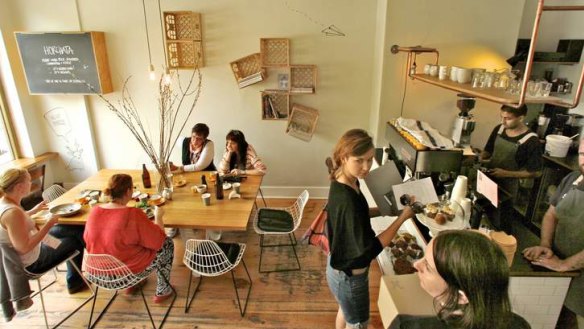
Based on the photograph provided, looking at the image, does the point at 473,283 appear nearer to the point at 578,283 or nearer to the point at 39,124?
the point at 578,283

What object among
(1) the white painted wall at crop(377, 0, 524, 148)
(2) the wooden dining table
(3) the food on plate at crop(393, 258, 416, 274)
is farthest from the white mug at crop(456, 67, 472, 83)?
(2) the wooden dining table

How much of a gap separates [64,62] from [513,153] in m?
4.76

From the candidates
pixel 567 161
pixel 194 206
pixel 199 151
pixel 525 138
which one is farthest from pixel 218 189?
pixel 567 161

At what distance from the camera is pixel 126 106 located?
4.21 m

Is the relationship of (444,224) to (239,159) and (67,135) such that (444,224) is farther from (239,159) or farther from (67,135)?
(67,135)

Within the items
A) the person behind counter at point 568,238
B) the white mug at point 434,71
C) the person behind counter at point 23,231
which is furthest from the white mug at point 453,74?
the person behind counter at point 23,231

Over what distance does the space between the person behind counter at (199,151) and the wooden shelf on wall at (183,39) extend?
0.95 metres

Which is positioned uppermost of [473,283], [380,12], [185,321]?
[380,12]

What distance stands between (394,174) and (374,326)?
1156 mm

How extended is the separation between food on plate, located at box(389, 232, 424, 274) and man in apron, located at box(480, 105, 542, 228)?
2.68 ft

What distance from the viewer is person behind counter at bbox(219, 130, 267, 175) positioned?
3420 millimetres

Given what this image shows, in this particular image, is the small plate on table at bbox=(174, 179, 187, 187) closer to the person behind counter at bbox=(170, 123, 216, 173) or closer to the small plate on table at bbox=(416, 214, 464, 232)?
the person behind counter at bbox=(170, 123, 216, 173)

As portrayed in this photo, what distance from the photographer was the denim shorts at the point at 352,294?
5.61ft

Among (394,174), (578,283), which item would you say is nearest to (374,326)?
(394,174)
